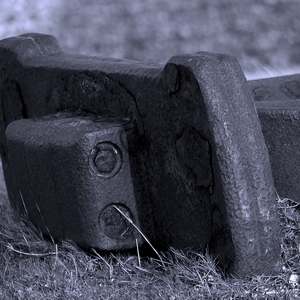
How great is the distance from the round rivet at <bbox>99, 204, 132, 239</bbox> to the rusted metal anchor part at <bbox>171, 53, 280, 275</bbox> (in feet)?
1.17

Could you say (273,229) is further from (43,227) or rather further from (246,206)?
(43,227)

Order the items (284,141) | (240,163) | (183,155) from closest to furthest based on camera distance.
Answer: (240,163)
(183,155)
(284,141)

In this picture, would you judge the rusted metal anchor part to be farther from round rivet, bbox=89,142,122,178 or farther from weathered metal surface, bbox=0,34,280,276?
round rivet, bbox=89,142,122,178

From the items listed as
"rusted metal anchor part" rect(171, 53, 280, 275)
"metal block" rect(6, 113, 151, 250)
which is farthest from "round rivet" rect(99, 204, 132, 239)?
"rusted metal anchor part" rect(171, 53, 280, 275)

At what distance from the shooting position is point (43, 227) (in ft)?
7.25

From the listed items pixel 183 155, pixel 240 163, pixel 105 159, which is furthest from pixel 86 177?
pixel 240 163

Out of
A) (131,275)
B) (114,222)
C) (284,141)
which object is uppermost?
(284,141)

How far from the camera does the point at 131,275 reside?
6.38ft

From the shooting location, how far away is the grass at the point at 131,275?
1.79 m

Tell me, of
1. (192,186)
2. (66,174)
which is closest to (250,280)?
(192,186)

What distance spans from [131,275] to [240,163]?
0.42 m

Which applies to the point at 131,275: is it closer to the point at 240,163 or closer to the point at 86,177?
the point at 86,177

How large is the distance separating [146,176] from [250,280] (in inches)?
16.0

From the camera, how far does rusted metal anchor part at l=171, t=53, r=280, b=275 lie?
1.76m
